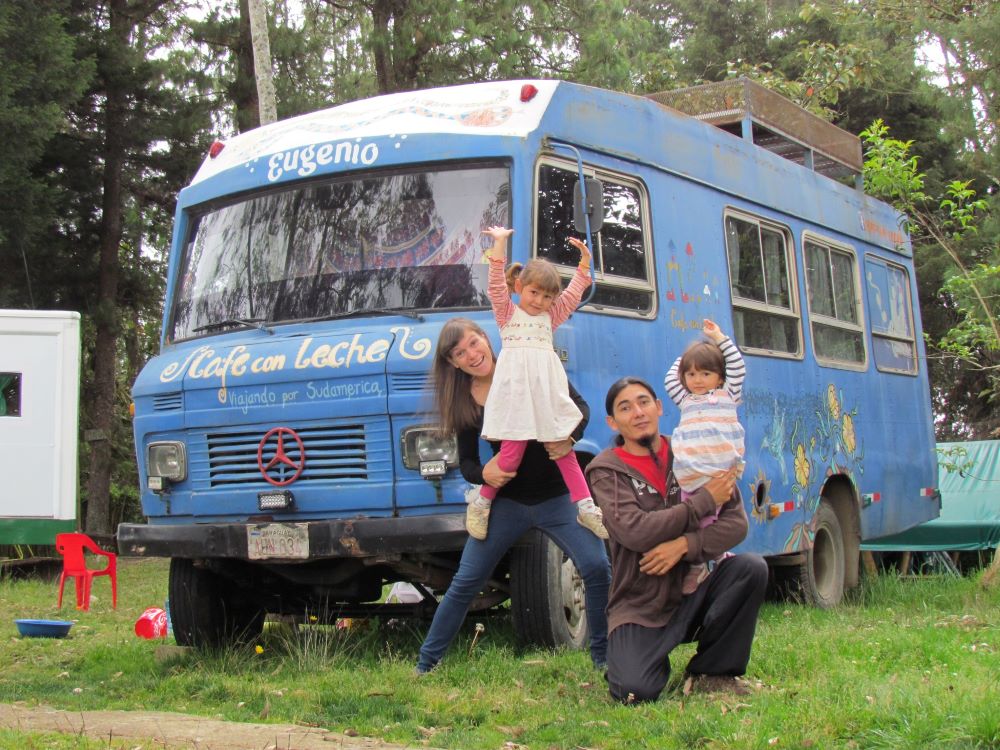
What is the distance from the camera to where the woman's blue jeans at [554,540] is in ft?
19.5

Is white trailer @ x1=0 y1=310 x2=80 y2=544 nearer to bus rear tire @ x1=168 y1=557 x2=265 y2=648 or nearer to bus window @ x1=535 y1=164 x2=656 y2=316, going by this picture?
bus rear tire @ x1=168 y1=557 x2=265 y2=648

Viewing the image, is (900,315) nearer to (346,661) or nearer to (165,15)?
(346,661)

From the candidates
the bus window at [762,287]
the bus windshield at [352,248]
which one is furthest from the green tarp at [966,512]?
the bus windshield at [352,248]

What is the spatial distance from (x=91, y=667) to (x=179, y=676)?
1.15 meters

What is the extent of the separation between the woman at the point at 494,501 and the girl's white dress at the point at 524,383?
0.32ft

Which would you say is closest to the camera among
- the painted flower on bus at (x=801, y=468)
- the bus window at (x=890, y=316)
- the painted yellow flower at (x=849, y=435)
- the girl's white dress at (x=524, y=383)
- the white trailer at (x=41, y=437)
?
the girl's white dress at (x=524, y=383)

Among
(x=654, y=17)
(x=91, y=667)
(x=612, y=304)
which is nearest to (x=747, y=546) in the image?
(x=612, y=304)

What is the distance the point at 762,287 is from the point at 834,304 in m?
1.34

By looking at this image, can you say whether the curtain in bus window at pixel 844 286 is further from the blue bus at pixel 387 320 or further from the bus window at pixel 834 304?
the blue bus at pixel 387 320

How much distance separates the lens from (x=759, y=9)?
86.8 ft

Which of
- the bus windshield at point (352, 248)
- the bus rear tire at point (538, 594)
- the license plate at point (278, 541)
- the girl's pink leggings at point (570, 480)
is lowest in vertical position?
the bus rear tire at point (538, 594)

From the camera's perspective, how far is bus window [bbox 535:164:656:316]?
270 inches

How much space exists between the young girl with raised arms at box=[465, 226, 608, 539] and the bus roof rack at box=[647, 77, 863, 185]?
4131 millimetres

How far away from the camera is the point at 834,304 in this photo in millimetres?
9984
